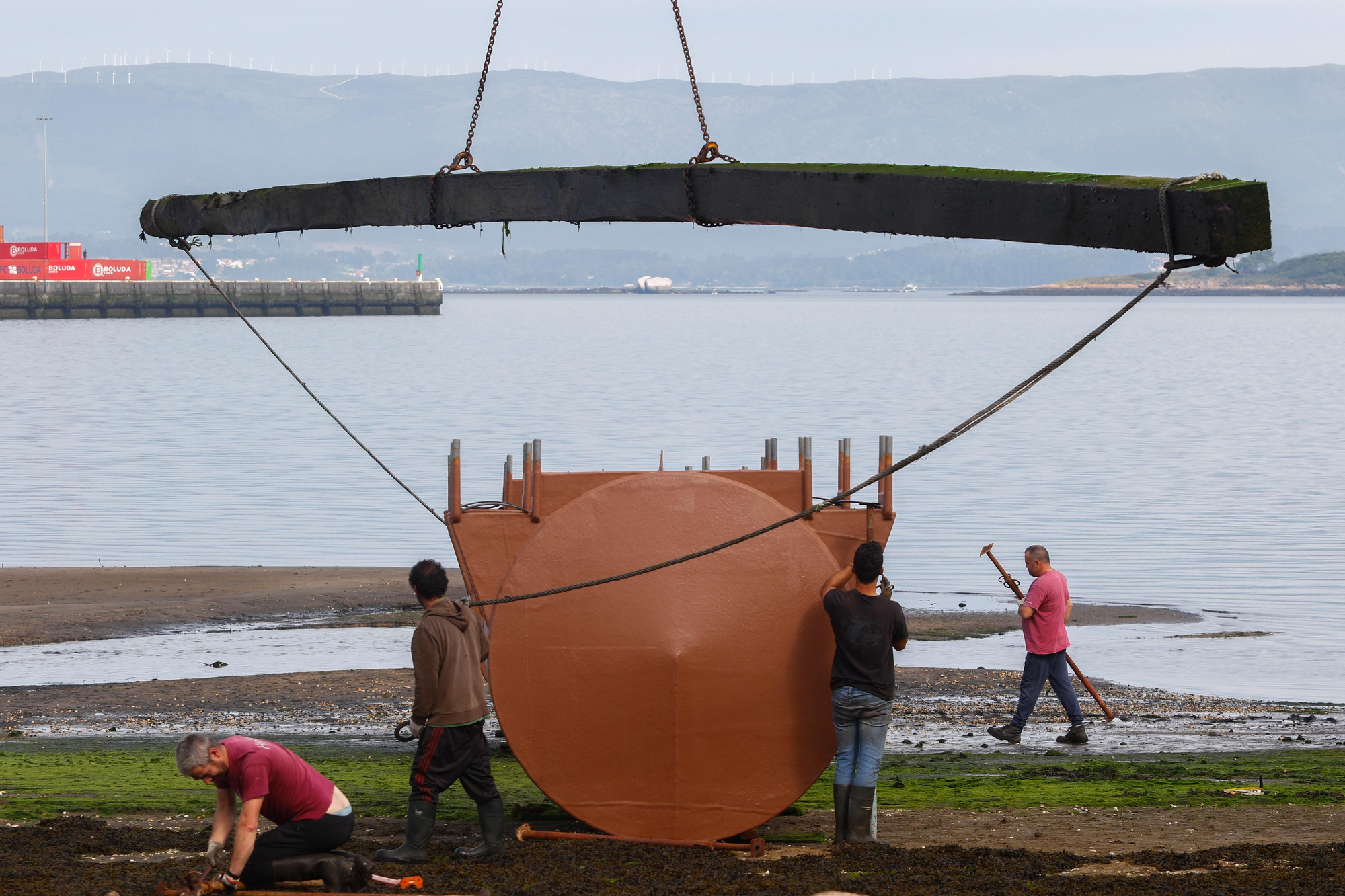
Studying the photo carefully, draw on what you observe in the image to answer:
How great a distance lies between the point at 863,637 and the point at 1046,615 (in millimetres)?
4620

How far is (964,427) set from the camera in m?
6.65

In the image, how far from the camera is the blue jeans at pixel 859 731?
8.39 metres

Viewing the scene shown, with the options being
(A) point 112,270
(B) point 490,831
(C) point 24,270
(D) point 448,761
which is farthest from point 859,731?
(A) point 112,270

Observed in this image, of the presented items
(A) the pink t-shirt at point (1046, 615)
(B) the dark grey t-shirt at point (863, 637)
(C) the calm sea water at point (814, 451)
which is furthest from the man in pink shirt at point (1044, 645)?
(C) the calm sea water at point (814, 451)

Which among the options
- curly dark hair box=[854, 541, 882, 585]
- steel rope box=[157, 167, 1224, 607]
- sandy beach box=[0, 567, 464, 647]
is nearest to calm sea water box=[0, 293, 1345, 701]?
sandy beach box=[0, 567, 464, 647]

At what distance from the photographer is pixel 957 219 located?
7246 mm

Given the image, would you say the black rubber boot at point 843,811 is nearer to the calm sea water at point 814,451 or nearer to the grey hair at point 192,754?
the grey hair at point 192,754

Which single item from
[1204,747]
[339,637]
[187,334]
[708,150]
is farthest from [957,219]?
[187,334]

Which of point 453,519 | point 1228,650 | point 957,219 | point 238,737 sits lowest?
point 1228,650

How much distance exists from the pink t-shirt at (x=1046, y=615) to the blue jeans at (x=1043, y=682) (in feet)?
0.35

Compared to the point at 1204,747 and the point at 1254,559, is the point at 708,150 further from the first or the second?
the point at 1254,559

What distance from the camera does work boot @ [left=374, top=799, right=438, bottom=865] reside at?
828 centimetres

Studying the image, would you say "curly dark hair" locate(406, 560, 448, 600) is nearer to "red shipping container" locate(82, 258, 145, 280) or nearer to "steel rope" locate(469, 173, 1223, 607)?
"steel rope" locate(469, 173, 1223, 607)

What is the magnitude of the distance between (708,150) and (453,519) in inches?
114
